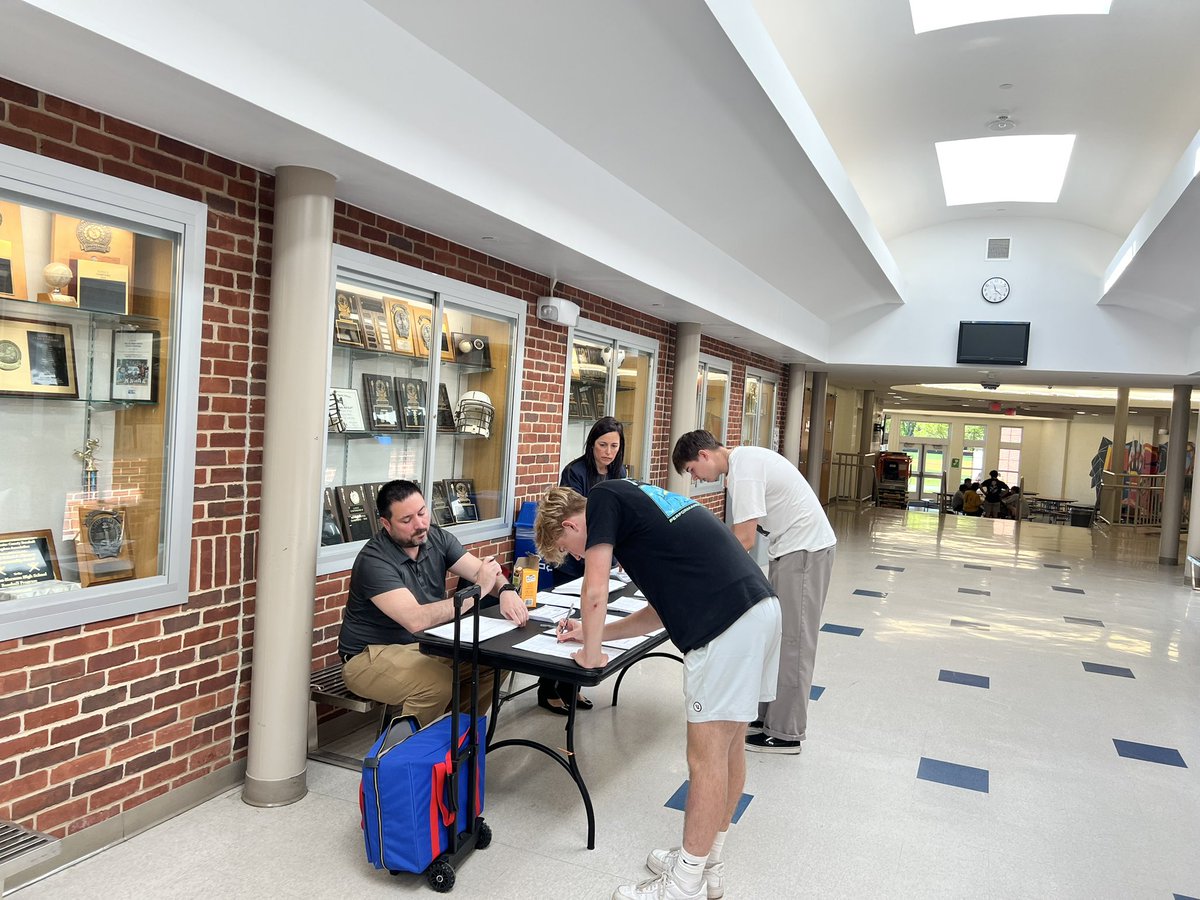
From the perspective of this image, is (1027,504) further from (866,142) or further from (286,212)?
(286,212)

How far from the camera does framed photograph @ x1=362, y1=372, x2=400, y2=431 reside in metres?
3.98

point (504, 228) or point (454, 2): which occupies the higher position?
point (454, 2)

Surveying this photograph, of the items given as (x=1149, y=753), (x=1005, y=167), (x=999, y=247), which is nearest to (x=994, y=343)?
(x=999, y=247)

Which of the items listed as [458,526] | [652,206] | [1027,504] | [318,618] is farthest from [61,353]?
[1027,504]

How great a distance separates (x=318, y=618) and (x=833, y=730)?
2.52 m

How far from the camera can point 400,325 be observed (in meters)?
4.05

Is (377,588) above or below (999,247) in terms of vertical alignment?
below

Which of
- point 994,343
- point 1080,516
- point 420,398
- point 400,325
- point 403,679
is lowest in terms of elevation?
point 1080,516

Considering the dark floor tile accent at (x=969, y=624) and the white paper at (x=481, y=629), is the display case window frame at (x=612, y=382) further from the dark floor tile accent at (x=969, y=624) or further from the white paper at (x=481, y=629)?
the dark floor tile accent at (x=969, y=624)

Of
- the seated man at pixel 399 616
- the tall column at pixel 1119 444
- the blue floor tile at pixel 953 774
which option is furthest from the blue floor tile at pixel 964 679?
the tall column at pixel 1119 444

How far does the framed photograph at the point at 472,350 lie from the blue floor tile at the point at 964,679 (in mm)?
3349

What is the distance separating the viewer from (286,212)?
9.80ft

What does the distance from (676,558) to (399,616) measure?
1.17m

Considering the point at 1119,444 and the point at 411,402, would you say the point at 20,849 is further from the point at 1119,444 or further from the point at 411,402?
the point at 1119,444
